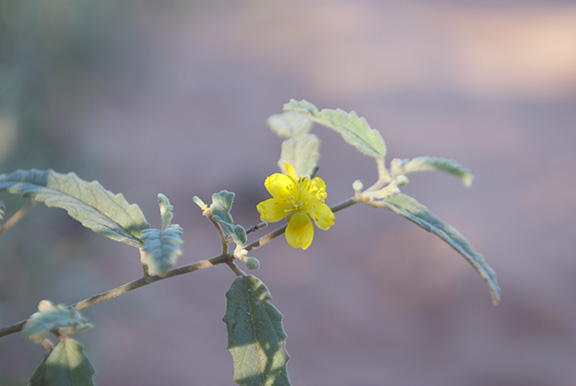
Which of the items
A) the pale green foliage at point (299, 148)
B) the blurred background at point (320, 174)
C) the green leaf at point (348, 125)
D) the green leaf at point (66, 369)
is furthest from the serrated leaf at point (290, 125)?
the blurred background at point (320, 174)

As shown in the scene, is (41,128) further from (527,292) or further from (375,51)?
(375,51)

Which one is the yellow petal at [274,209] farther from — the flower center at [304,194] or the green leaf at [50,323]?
the green leaf at [50,323]

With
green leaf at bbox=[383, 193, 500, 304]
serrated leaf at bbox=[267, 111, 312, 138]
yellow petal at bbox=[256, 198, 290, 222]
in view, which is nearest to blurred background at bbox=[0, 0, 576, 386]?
serrated leaf at bbox=[267, 111, 312, 138]

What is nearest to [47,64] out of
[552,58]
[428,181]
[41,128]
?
[41,128]

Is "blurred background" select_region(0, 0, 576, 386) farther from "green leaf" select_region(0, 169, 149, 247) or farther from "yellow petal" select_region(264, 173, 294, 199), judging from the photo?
"yellow petal" select_region(264, 173, 294, 199)

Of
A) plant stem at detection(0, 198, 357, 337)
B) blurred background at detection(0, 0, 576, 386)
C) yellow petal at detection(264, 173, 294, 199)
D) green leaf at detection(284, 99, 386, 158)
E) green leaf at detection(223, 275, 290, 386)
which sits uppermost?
blurred background at detection(0, 0, 576, 386)

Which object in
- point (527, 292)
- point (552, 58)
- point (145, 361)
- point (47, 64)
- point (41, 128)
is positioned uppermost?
point (552, 58)
